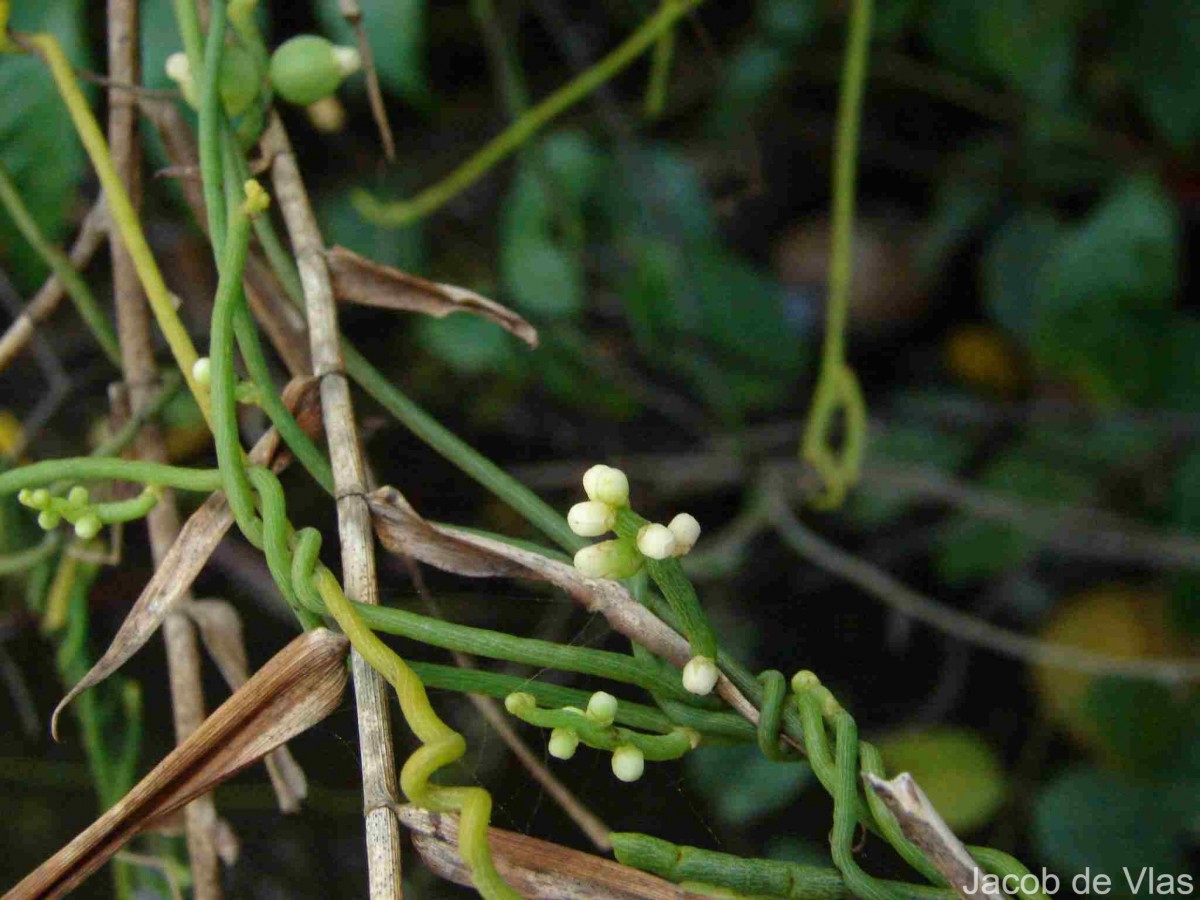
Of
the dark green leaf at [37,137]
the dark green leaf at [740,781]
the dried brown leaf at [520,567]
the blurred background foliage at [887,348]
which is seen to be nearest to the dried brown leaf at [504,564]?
the dried brown leaf at [520,567]

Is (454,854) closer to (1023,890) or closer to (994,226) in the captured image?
(1023,890)

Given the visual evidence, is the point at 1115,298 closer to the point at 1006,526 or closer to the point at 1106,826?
the point at 1006,526

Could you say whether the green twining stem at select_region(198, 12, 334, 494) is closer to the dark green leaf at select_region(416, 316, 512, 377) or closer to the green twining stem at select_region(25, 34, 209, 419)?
the green twining stem at select_region(25, 34, 209, 419)

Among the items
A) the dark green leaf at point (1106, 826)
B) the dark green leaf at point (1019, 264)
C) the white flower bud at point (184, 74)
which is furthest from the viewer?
the dark green leaf at point (1019, 264)

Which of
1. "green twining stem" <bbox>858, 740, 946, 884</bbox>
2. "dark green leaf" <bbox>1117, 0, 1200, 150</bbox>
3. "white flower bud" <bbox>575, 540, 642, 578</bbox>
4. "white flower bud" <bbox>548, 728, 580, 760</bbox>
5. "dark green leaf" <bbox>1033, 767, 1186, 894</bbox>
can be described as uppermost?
"dark green leaf" <bbox>1117, 0, 1200, 150</bbox>

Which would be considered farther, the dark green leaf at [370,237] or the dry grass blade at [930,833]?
the dark green leaf at [370,237]

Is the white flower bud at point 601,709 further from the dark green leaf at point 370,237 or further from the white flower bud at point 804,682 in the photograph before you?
the dark green leaf at point 370,237

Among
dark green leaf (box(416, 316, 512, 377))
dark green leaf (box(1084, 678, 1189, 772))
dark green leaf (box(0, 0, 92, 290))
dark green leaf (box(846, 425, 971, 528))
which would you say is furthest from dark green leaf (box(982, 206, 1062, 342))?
dark green leaf (box(0, 0, 92, 290))
